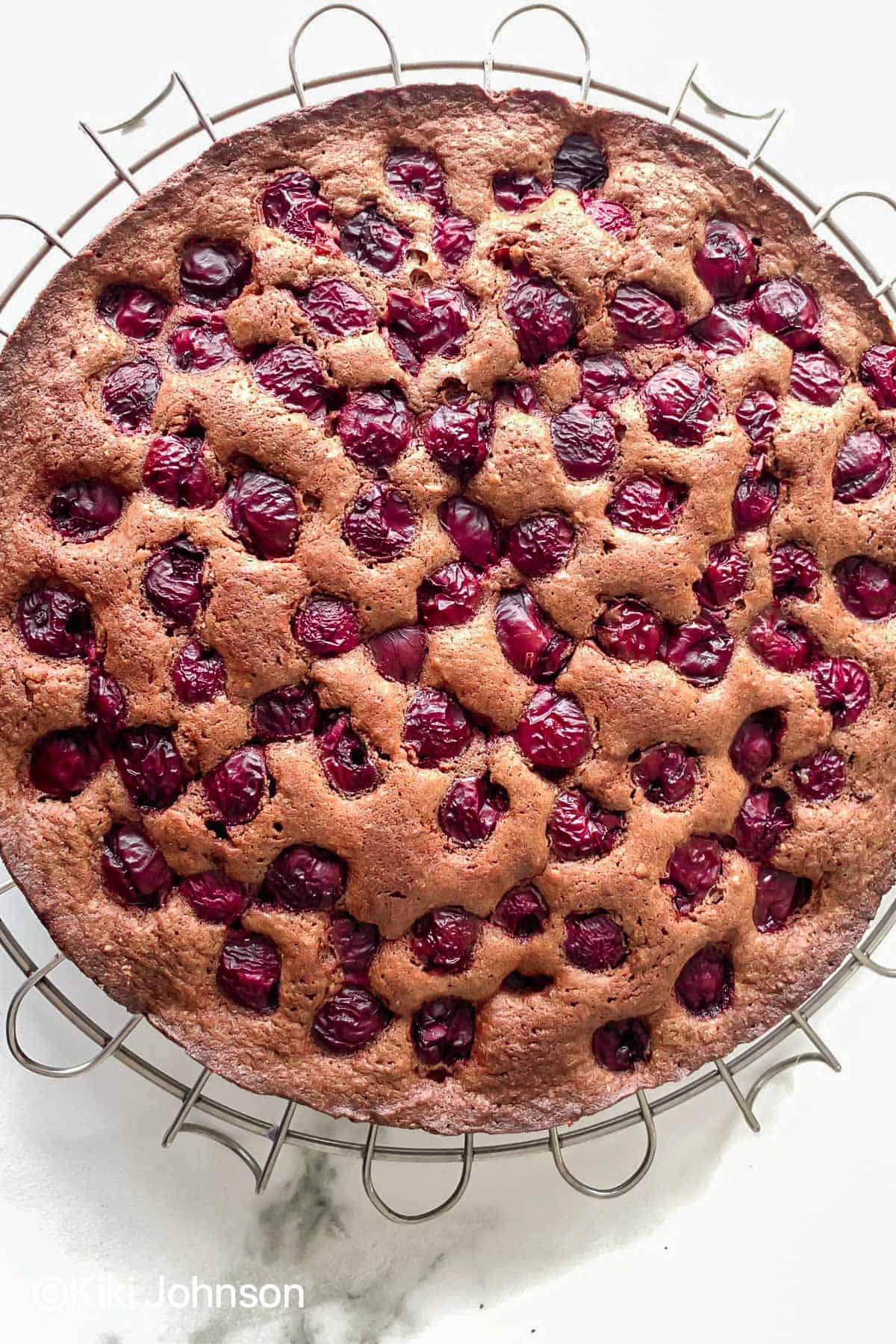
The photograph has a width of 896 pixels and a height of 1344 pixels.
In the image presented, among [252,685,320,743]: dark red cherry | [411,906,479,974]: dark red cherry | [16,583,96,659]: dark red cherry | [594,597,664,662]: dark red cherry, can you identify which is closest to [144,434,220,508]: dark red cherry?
[16,583,96,659]: dark red cherry

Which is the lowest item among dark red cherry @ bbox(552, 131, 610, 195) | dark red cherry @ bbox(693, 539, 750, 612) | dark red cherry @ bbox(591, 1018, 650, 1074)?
dark red cherry @ bbox(591, 1018, 650, 1074)

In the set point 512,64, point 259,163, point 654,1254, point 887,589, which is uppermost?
point 512,64

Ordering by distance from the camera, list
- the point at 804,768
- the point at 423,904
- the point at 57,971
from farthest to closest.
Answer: the point at 57,971, the point at 804,768, the point at 423,904

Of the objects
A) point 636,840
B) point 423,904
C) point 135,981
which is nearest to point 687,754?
point 636,840

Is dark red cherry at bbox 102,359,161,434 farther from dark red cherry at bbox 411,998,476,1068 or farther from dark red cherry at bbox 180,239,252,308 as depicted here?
dark red cherry at bbox 411,998,476,1068

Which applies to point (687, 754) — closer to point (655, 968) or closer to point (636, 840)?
point (636, 840)

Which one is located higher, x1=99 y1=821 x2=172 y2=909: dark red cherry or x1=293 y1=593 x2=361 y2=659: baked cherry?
x1=293 y1=593 x2=361 y2=659: baked cherry
